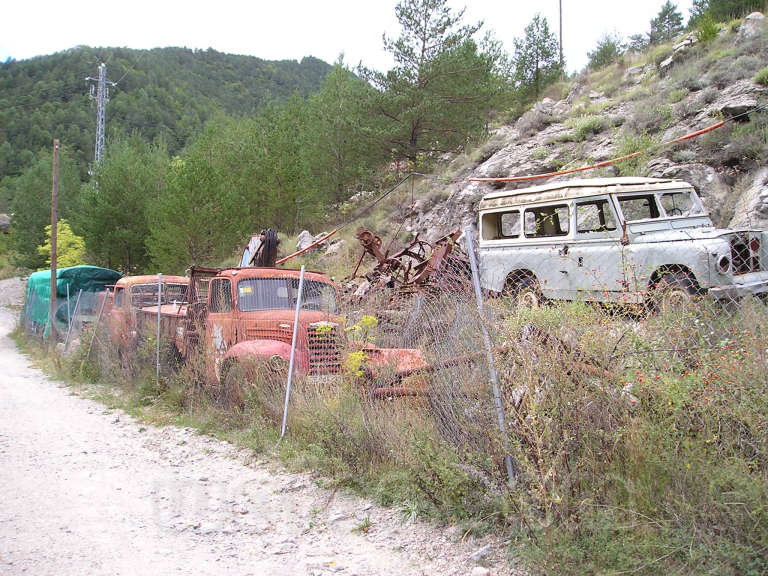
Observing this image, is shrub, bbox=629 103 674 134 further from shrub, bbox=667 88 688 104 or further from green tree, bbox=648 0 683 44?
green tree, bbox=648 0 683 44

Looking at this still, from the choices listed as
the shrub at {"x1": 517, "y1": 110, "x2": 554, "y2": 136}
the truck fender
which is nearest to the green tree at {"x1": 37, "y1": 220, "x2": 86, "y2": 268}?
the shrub at {"x1": 517, "y1": 110, "x2": 554, "y2": 136}

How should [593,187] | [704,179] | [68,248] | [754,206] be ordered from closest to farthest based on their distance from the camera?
[593,187] → [754,206] → [704,179] → [68,248]

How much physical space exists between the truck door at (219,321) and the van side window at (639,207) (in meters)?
5.98

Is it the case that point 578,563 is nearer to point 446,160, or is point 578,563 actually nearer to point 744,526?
point 744,526

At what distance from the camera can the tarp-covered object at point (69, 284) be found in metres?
17.9

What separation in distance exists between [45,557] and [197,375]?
3.99 m

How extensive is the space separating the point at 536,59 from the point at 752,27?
18.5m

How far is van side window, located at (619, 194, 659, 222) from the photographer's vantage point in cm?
890

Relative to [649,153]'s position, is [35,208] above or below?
above

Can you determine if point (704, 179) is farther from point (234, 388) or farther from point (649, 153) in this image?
point (234, 388)

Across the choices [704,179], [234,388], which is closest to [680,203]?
[704,179]

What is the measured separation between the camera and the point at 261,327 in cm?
748

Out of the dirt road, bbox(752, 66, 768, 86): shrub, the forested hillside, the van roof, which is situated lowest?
the dirt road

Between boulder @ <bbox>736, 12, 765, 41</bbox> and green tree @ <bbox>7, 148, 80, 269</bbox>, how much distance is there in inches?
1394
